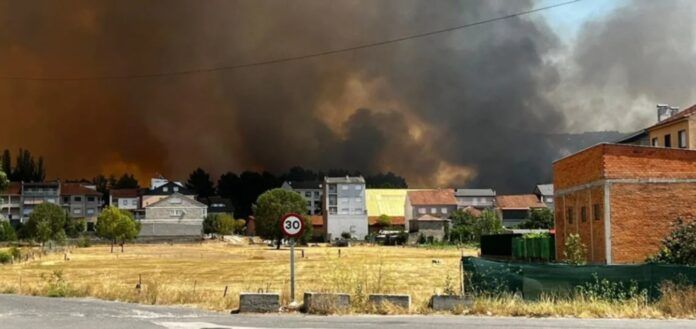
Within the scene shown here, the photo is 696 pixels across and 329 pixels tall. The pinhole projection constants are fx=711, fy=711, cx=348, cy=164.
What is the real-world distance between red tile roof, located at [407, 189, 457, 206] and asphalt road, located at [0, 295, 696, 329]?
145 metres

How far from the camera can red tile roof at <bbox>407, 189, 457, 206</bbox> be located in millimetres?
163125

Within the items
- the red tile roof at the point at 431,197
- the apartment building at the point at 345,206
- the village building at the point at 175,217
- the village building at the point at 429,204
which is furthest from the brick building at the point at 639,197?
the village building at the point at 175,217

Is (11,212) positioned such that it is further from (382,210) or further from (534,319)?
(534,319)

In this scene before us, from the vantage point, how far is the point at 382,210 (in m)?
178

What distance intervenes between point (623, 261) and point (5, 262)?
165ft

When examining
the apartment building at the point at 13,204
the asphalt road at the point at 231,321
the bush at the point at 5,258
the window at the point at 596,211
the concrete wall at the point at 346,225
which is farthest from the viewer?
the apartment building at the point at 13,204

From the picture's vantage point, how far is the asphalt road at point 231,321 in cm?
1591

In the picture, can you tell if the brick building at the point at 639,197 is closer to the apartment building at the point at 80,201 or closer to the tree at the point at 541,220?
the tree at the point at 541,220

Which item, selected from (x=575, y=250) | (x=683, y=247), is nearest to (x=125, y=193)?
(x=575, y=250)

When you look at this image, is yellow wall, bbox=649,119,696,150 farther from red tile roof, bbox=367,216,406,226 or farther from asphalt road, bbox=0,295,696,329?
red tile roof, bbox=367,216,406,226

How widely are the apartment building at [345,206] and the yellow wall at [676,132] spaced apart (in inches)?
3920

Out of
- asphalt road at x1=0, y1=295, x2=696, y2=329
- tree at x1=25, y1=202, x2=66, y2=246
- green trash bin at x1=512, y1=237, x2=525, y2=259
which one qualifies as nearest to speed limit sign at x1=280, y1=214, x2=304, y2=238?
asphalt road at x1=0, y1=295, x2=696, y2=329

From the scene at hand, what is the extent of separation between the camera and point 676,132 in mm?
55500

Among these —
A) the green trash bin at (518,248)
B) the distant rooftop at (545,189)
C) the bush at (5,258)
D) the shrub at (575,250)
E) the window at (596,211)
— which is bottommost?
the bush at (5,258)
